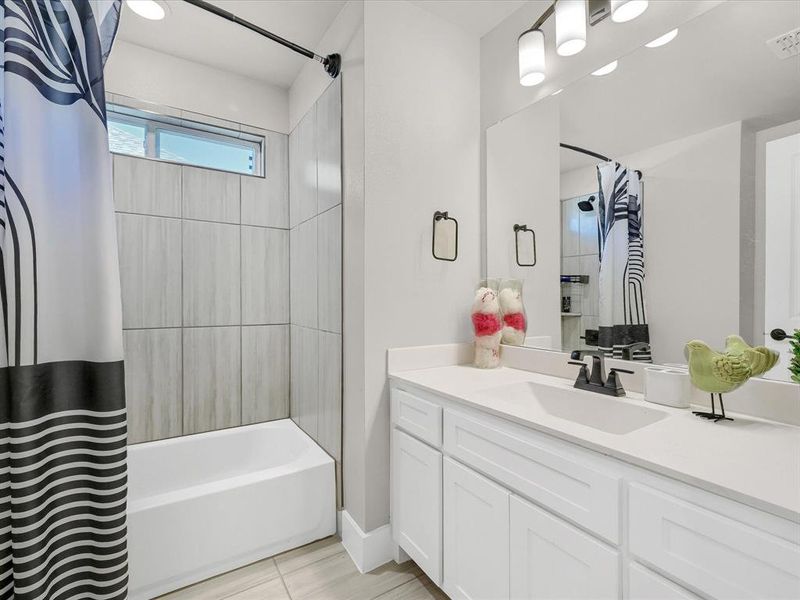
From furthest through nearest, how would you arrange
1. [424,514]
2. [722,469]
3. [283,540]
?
[283,540] → [424,514] → [722,469]

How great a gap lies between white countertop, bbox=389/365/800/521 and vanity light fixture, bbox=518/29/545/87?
1343mm

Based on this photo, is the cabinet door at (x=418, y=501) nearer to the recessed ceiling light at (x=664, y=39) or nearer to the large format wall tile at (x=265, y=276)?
the large format wall tile at (x=265, y=276)

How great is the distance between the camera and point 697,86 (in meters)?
1.21

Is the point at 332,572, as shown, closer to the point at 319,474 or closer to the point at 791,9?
the point at 319,474

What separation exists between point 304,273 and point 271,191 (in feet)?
2.15

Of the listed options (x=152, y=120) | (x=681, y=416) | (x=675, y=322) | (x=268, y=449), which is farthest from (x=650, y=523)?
(x=152, y=120)

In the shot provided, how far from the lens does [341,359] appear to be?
1852 mm

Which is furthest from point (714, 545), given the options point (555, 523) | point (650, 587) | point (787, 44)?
point (787, 44)

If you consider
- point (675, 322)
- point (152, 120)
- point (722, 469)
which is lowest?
point (722, 469)

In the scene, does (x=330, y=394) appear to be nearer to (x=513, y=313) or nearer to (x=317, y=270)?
(x=317, y=270)

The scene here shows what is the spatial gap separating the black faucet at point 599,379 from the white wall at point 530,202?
0.92 ft

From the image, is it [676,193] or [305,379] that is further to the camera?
[305,379]

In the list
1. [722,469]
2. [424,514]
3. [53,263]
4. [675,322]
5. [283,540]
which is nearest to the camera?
[722,469]

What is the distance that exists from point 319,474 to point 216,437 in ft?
2.63
